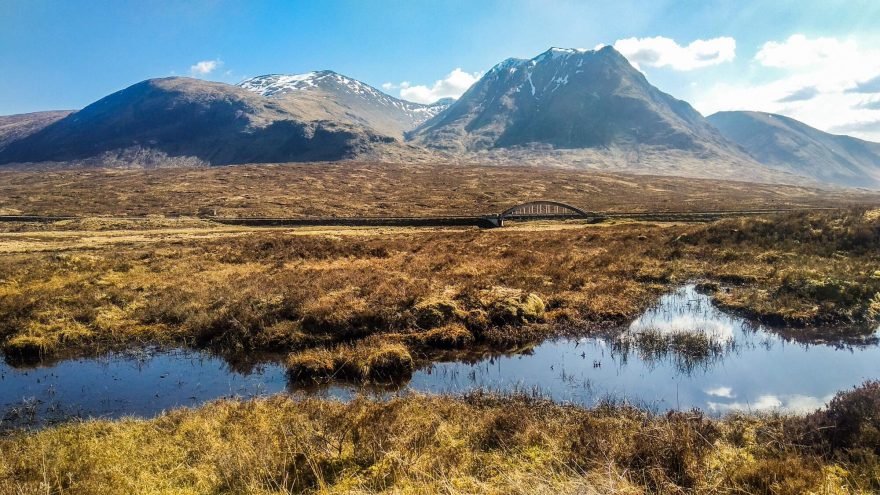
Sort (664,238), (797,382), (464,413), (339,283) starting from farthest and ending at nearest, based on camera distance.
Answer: (664,238)
(339,283)
(797,382)
(464,413)

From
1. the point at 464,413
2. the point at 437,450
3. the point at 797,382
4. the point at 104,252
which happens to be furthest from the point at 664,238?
the point at 104,252

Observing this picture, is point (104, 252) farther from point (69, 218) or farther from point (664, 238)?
point (664, 238)

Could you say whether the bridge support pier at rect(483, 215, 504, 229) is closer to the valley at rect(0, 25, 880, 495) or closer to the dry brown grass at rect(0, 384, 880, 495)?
the valley at rect(0, 25, 880, 495)

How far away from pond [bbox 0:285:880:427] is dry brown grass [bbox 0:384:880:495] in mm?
2156

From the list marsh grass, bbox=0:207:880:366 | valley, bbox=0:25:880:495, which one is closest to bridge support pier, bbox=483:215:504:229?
valley, bbox=0:25:880:495

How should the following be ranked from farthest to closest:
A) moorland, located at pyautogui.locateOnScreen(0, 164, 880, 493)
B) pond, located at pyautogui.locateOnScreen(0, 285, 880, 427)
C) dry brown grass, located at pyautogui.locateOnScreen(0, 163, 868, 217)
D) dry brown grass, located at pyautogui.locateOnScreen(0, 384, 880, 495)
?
1. dry brown grass, located at pyautogui.locateOnScreen(0, 163, 868, 217)
2. pond, located at pyautogui.locateOnScreen(0, 285, 880, 427)
3. moorland, located at pyautogui.locateOnScreen(0, 164, 880, 493)
4. dry brown grass, located at pyautogui.locateOnScreen(0, 384, 880, 495)

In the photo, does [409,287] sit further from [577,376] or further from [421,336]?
[577,376]

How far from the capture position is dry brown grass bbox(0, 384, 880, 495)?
24.8ft

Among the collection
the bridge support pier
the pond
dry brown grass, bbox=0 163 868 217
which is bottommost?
the pond

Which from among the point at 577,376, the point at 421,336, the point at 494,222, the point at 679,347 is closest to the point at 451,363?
the point at 421,336

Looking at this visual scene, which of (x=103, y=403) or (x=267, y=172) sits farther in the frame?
(x=267, y=172)

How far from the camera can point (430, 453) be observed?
8.81 m

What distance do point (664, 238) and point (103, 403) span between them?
39629mm

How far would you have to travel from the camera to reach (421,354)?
57.4ft
